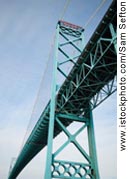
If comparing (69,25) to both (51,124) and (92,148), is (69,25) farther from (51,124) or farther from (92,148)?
(92,148)

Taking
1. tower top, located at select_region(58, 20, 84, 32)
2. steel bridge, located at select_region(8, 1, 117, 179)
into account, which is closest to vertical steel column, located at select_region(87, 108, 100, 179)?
steel bridge, located at select_region(8, 1, 117, 179)

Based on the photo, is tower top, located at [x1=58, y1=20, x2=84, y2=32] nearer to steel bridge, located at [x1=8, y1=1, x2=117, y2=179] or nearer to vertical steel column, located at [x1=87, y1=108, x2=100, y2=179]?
steel bridge, located at [x1=8, y1=1, x2=117, y2=179]

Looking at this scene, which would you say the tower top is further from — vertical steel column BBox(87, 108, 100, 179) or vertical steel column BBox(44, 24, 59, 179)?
vertical steel column BBox(87, 108, 100, 179)

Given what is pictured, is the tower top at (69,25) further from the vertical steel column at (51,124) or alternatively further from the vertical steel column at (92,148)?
the vertical steel column at (92,148)

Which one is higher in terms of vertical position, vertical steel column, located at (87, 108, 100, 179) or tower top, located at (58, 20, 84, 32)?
tower top, located at (58, 20, 84, 32)

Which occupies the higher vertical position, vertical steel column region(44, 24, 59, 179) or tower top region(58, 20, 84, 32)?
tower top region(58, 20, 84, 32)

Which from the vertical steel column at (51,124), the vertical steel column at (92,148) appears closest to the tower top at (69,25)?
the vertical steel column at (51,124)

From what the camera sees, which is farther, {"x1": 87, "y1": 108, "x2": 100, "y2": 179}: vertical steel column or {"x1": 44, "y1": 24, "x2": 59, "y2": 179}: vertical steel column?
{"x1": 87, "y1": 108, "x2": 100, "y2": 179}: vertical steel column

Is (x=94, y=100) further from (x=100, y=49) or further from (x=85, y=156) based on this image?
(x=100, y=49)

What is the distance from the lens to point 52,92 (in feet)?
48.2

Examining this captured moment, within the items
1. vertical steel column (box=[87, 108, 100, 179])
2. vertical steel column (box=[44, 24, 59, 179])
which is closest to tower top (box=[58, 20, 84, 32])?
vertical steel column (box=[44, 24, 59, 179])

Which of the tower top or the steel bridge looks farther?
the tower top

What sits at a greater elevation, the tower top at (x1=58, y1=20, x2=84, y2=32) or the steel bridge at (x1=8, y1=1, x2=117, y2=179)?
the tower top at (x1=58, y1=20, x2=84, y2=32)

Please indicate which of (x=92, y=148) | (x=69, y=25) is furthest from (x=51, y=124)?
(x=69, y=25)
